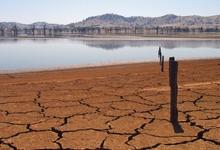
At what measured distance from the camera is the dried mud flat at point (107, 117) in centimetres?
507

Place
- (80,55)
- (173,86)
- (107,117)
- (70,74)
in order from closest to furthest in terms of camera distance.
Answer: (173,86) → (107,117) → (70,74) → (80,55)

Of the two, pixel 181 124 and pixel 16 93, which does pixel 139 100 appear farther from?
pixel 16 93

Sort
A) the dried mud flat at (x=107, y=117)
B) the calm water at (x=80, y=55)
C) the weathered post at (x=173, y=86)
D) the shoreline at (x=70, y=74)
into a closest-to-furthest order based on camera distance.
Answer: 1. the dried mud flat at (x=107, y=117)
2. the weathered post at (x=173, y=86)
3. the shoreline at (x=70, y=74)
4. the calm water at (x=80, y=55)

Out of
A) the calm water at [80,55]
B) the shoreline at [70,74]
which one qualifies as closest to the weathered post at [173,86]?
the shoreline at [70,74]

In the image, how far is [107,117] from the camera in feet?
21.0

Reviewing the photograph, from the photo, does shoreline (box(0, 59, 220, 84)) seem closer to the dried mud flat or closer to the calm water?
the dried mud flat

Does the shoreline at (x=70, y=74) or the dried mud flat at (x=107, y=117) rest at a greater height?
the dried mud flat at (x=107, y=117)

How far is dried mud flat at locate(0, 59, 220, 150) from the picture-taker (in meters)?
5.07

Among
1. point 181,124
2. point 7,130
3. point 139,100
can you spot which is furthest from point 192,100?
Answer: point 7,130

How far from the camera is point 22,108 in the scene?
23.9 feet

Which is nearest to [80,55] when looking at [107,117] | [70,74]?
[70,74]

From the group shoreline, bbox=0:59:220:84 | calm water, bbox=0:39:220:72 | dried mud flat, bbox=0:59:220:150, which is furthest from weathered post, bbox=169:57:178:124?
calm water, bbox=0:39:220:72

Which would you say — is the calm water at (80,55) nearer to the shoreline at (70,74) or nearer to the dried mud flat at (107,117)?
the shoreline at (70,74)

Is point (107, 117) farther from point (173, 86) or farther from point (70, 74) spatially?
point (70, 74)
